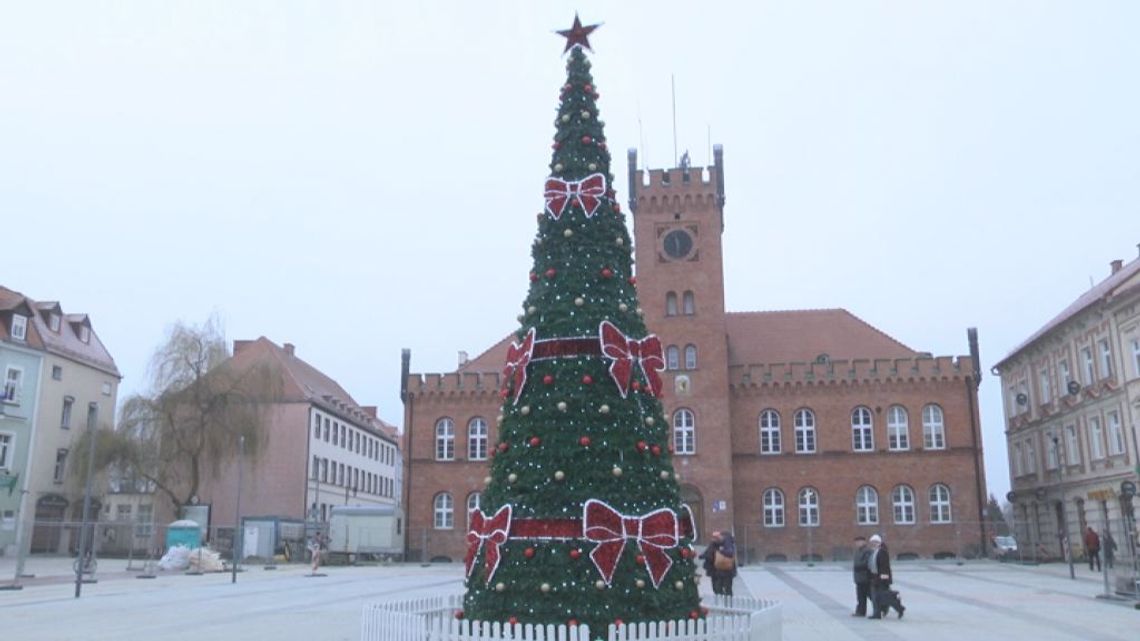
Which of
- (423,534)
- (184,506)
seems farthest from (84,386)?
(423,534)

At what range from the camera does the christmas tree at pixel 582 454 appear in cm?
928

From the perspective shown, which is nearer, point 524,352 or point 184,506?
point 524,352

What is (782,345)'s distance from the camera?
48.5 m

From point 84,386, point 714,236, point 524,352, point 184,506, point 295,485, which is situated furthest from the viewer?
point 295,485

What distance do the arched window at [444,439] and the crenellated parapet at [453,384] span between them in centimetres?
148

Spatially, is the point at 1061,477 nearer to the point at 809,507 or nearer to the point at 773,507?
the point at 809,507

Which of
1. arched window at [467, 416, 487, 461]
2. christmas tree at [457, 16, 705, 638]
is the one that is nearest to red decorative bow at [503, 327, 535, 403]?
christmas tree at [457, 16, 705, 638]

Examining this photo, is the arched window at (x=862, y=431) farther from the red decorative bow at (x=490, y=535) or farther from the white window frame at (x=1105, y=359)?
the red decorative bow at (x=490, y=535)

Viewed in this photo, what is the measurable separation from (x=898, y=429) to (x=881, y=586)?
29.8 metres

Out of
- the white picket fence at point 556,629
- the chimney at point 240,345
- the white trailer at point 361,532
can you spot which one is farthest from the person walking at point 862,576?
the chimney at point 240,345

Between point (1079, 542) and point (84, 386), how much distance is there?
48.3 metres

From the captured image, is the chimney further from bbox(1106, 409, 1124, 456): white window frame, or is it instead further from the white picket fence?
the white picket fence

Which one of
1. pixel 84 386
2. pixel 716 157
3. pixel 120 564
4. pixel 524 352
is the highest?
pixel 716 157

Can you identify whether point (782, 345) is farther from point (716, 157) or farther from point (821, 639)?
point (821, 639)
